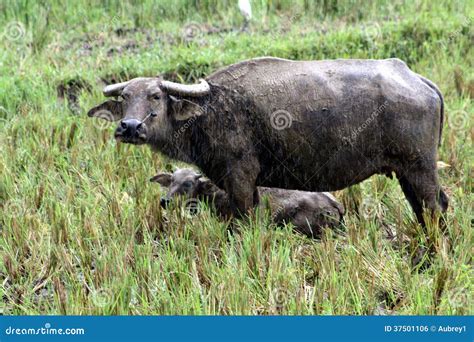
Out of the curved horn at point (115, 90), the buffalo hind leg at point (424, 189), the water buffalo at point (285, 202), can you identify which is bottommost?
the water buffalo at point (285, 202)

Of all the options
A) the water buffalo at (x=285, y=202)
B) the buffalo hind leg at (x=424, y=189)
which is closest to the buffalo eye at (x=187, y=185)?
the water buffalo at (x=285, y=202)

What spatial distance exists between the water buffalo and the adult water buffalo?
1.00 feet

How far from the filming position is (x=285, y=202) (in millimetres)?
5641

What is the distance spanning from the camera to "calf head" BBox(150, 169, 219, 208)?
5.79 meters

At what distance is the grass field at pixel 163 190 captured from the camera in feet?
14.1

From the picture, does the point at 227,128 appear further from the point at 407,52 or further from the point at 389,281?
the point at 407,52

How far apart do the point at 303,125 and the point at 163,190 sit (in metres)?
1.56

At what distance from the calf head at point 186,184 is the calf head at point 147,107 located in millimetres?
788

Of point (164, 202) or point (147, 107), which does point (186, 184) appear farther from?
point (147, 107)

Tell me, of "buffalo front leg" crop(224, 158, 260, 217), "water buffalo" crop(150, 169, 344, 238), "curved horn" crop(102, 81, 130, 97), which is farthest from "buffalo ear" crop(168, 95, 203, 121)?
"water buffalo" crop(150, 169, 344, 238)

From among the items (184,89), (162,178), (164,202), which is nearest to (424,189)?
(184,89)

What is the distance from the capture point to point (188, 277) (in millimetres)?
4449

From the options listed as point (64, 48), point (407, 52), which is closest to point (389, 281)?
point (407, 52)

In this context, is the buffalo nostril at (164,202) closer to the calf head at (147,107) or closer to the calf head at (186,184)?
the calf head at (186,184)
